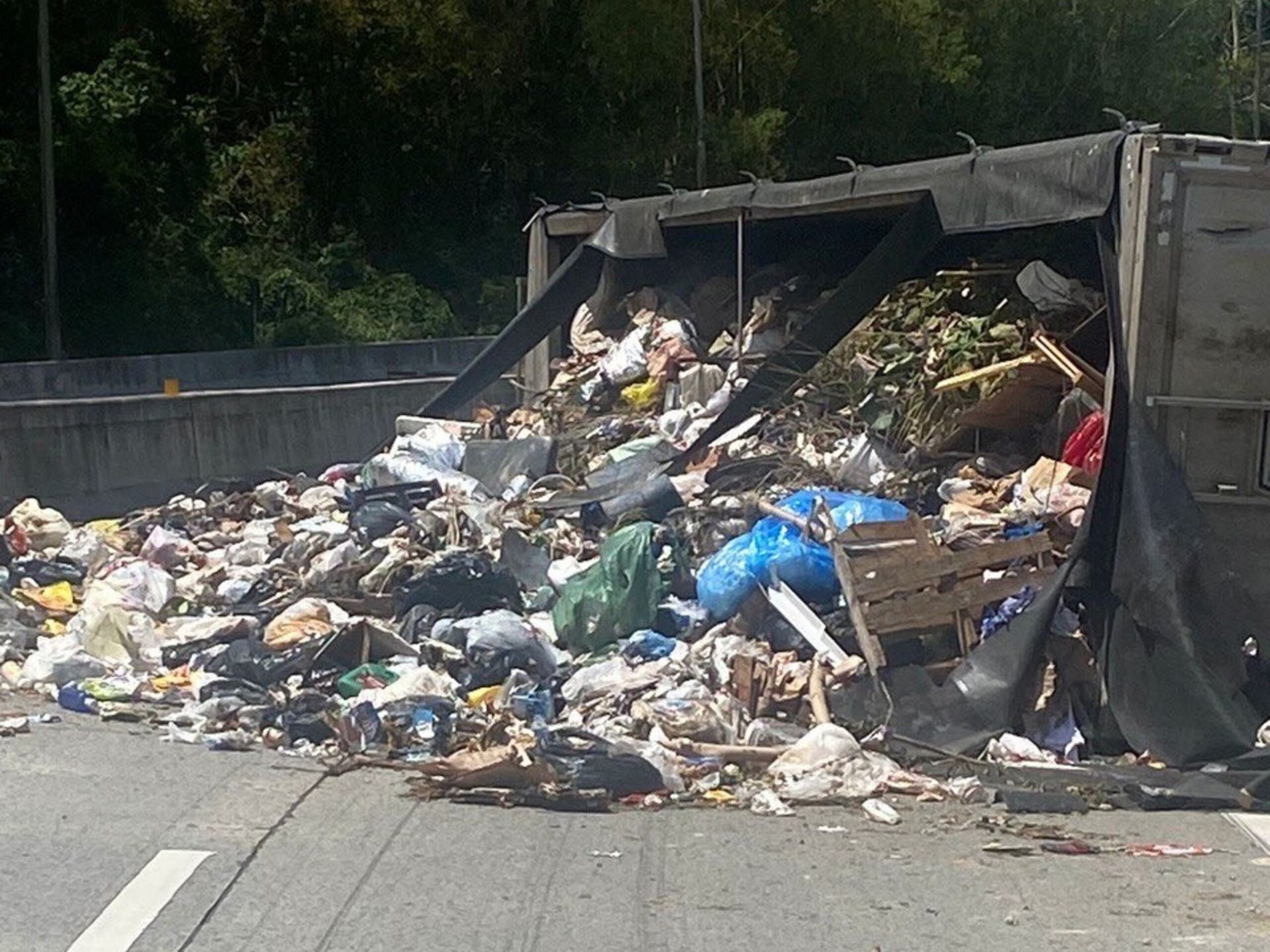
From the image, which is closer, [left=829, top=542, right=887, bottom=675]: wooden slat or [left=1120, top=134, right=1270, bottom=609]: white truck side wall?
[left=829, top=542, right=887, bottom=675]: wooden slat

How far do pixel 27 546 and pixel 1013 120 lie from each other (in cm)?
3701

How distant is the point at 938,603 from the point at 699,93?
31.0 meters

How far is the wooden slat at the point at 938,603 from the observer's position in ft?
28.8

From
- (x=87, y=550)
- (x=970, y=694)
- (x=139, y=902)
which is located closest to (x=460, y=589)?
(x=970, y=694)

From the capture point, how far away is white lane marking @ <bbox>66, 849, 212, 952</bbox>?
5.63m

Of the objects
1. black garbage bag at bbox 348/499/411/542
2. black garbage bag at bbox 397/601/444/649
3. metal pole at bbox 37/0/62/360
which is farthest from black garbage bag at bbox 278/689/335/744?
metal pole at bbox 37/0/62/360

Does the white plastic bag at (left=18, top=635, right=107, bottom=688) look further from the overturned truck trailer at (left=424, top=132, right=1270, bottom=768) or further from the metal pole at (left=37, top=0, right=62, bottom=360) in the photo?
the metal pole at (left=37, top=0, right=62, bottom=360)

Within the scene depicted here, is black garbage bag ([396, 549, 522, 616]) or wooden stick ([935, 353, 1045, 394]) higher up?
wooden stick ([935, 353, 1045, 394])

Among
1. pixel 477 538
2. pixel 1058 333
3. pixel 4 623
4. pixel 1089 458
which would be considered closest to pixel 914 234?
pixel 1058 333

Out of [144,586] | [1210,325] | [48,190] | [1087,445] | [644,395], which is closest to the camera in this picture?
[1210,325]

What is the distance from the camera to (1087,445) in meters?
9.91

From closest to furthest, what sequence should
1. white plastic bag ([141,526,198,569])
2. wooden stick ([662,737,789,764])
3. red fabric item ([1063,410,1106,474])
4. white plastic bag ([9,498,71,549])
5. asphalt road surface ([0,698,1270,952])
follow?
asphalt road surface ([0,698,1270,952]) → wooden stick ([662,737,789,764]) → red fabric item ([1063,410,1106,474]) → white plastic bag ([141,526,198,569]) → white plastic bag ([9,498,71,549])

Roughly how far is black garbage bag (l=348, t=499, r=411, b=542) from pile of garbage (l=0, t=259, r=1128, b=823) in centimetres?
2

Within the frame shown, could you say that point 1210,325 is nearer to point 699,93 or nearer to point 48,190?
point 48,190
